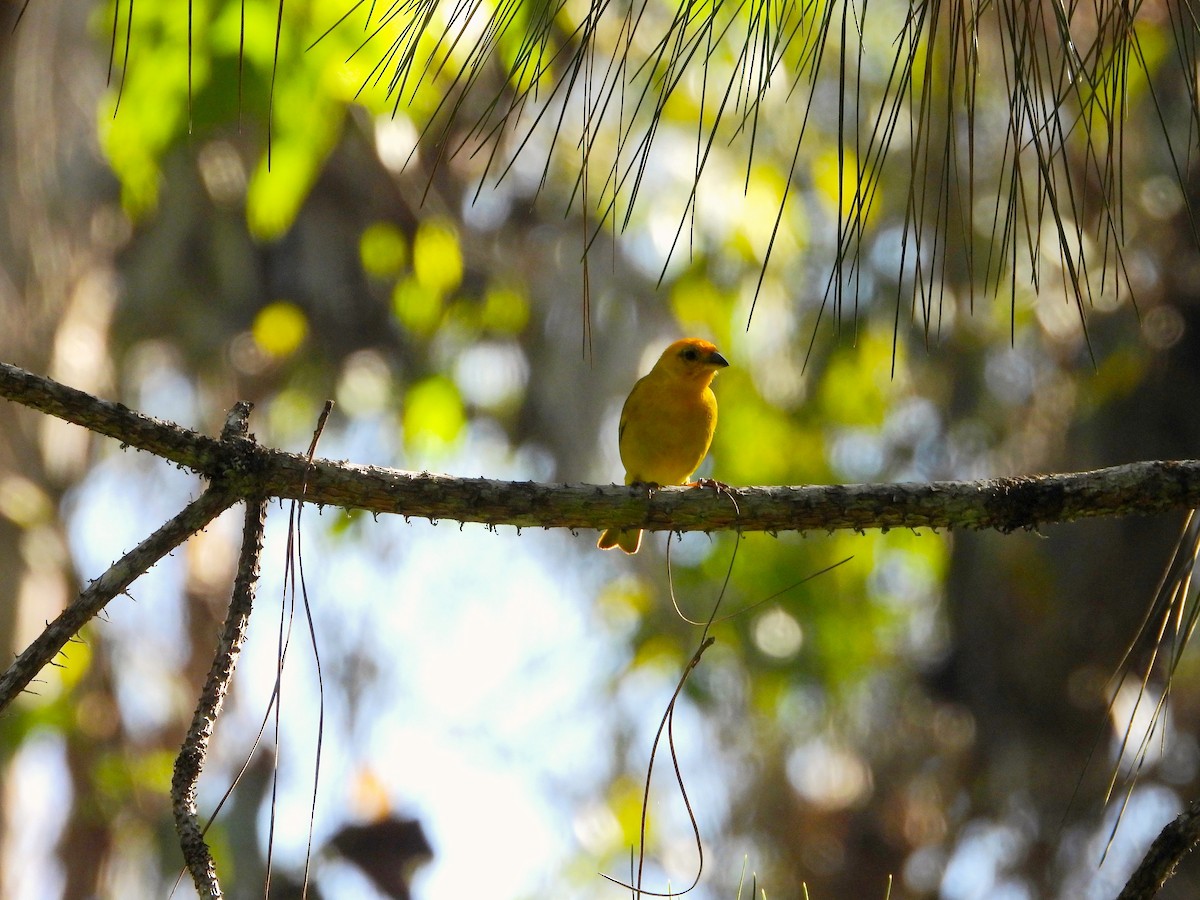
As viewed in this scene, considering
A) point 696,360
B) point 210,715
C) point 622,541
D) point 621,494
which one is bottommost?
point 210,715

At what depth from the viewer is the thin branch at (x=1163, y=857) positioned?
1928mm

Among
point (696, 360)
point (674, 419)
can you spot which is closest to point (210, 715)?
point (674, 419)

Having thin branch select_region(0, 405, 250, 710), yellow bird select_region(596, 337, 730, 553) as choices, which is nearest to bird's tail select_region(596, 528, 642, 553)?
yellow bird select_region(596, 337, 730, 553)

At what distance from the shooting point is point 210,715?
2.02m

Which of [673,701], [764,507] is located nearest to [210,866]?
[673,701]

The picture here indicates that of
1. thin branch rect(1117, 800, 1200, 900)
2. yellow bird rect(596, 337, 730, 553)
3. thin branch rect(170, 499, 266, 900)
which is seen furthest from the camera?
yellow bird rect(596, 337, 730, 553)

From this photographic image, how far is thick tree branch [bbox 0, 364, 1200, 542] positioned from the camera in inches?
88.9

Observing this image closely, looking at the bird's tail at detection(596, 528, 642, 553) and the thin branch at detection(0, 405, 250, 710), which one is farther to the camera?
the bird's tail at detection(596, 528, 642, 553)

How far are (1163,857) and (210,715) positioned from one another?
147 centimetres

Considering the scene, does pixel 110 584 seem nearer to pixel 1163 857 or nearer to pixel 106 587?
pixel 106 587

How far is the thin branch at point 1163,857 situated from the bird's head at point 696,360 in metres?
3.86

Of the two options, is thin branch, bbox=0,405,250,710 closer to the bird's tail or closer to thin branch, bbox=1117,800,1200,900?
thin branch, bbox=1117,800,1200,900

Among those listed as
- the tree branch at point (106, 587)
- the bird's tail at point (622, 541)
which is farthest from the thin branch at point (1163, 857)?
the bird's tail at point (622, 541)

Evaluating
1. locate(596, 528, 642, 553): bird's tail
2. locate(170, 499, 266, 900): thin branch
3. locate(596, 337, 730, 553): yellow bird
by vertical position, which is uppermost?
locate(596, 337, 730, 553): yellow bird
